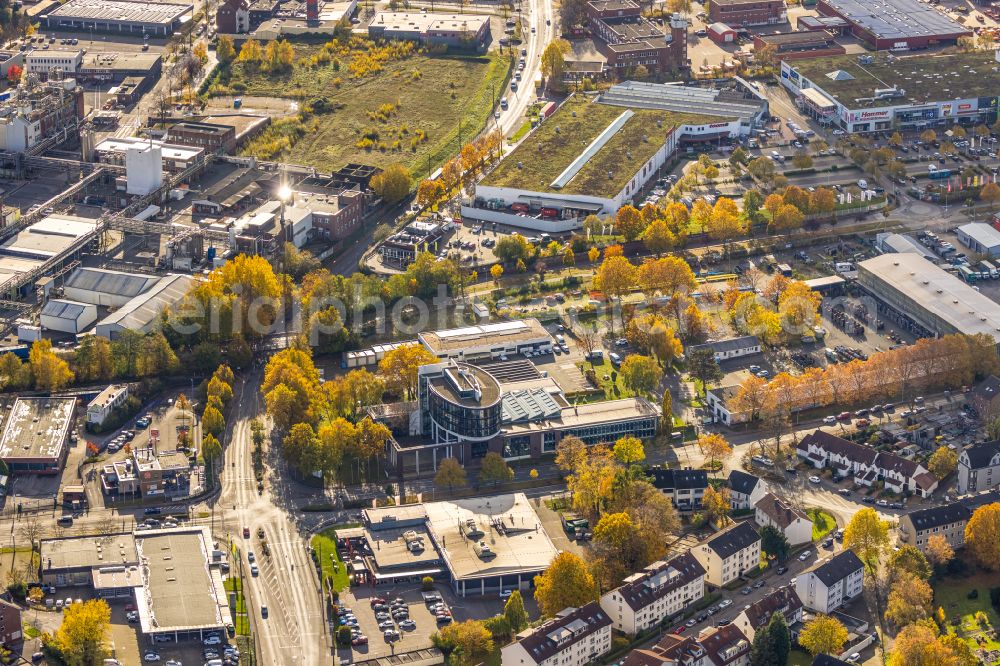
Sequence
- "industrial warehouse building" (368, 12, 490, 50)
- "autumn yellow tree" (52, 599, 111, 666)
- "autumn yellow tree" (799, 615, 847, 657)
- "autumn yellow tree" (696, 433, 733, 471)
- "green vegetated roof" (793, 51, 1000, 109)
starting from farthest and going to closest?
1. "industrial warehouse building" (368, 12, 490, 50)
2. "green vegetated roof" (793, 51, 1000, 109)
3. "autumn yellow tree" (696, 433, 733, 471)
4. "autumn yellow tree" (799, 615, 847, 657)
5. "autumn yellow tree" (52, 599, 111, 666)

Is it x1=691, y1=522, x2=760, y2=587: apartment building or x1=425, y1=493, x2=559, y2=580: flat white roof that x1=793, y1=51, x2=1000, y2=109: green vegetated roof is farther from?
x1=425, y1=493, x2=559, y2=580: flat white roof

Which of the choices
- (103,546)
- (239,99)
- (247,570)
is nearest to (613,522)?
(247,570)

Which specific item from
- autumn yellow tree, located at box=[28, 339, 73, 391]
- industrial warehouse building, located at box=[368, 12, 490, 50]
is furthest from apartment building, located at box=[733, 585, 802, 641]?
industrial warehouse building, located at box=[368, 12, 490, 50]

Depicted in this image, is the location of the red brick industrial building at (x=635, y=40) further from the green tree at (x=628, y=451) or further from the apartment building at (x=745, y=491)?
the apartment building at (x=745, y=491)

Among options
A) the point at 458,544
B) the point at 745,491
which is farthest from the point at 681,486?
the point at 458,544

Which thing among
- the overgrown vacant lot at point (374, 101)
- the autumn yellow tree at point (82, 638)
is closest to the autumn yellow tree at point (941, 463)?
the autumn yellow tree at point (82, 638)
